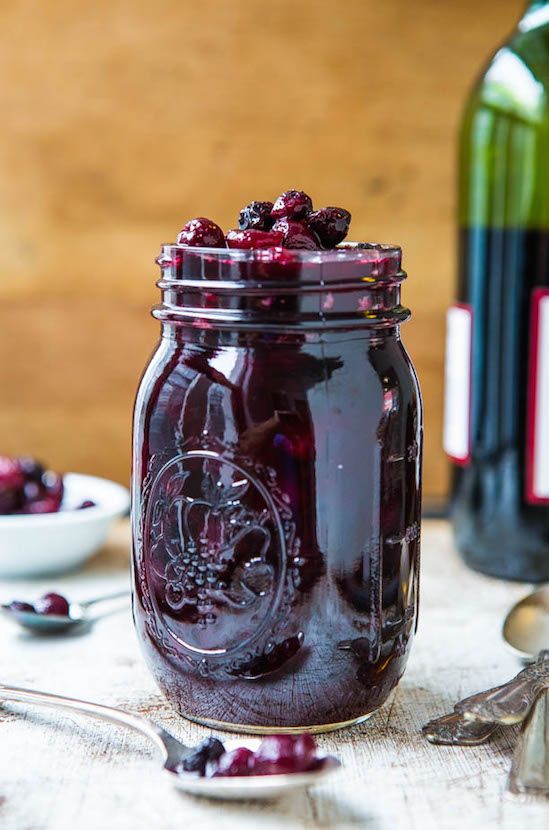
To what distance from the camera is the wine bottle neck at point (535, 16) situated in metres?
1.13

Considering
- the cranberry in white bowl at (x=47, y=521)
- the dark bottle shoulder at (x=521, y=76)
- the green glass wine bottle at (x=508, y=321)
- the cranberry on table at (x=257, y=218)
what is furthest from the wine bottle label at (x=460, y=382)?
the cranberry on table at (x=257, y=218)

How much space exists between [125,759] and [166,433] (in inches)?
8.4

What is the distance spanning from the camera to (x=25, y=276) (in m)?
1.57

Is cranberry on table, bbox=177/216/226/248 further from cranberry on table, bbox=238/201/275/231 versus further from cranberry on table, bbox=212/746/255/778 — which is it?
cranberry on table, bbox=212/746/255/778

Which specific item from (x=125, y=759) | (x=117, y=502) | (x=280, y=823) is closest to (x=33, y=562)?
(x=117, y=502)

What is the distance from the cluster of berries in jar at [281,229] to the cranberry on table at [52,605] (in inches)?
15.4

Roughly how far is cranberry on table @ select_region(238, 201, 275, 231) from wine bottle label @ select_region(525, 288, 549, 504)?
0.45 metres

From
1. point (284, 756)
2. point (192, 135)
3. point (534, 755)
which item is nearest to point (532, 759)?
point (534, 755)

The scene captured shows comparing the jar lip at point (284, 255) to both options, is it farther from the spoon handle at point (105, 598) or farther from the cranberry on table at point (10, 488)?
the cranberry on table at point (10, 488)

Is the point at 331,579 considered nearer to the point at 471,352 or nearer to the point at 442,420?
the point at 471,352

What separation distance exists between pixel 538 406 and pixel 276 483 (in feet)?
1.67

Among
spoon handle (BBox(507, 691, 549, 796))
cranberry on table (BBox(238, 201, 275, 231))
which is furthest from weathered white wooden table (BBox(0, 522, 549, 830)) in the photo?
cranberry on table (BBox(238, 201, 275, 231))

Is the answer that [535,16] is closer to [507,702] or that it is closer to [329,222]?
[329,222]

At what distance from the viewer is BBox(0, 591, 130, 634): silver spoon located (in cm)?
95
